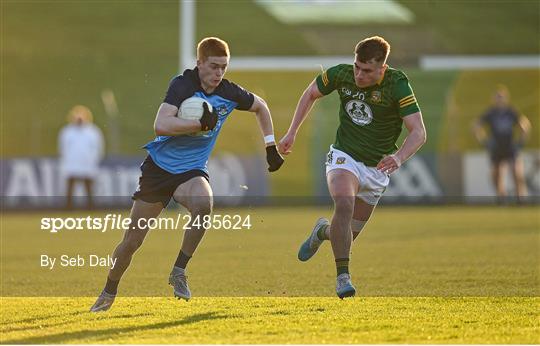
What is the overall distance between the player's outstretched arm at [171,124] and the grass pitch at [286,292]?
127 cm

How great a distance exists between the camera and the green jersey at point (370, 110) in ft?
27.9

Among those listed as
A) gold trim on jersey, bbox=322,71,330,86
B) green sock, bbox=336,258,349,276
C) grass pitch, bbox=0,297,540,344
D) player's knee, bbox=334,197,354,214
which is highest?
gold trim on jersey, bbox=322,71,330,86

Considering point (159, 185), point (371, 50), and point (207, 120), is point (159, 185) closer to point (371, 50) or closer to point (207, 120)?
point (207, 120)

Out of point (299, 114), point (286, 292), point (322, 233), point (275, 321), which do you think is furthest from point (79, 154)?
point (275, 321)

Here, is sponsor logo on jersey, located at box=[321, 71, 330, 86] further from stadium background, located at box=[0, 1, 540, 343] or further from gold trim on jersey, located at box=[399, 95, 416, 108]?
Answer: stadium background, located at box=[0, 1, 540, 343]

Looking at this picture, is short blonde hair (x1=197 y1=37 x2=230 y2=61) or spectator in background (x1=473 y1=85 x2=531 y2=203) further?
spectator in background (x1=473 y1=85 x2=531 y2=203)

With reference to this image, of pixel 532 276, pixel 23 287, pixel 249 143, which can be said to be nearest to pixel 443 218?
pixel 249 143

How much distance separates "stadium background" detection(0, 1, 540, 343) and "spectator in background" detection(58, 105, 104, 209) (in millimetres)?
1136

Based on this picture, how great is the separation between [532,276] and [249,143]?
55.0ft

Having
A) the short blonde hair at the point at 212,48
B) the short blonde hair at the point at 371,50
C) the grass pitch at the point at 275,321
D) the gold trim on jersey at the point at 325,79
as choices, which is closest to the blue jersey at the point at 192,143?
the short blonde hair at the point at 212,48

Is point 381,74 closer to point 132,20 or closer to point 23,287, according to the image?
point 23,287

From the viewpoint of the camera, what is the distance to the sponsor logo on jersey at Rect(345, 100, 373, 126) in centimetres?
870

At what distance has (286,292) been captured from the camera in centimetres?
951

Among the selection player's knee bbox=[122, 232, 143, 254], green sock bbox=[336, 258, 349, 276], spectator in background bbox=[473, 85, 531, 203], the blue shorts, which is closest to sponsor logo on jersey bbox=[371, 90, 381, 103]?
green sock bbox=[336, 258, 349, 276]
